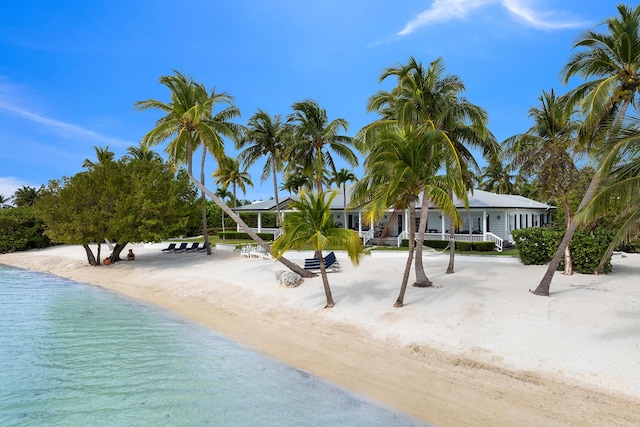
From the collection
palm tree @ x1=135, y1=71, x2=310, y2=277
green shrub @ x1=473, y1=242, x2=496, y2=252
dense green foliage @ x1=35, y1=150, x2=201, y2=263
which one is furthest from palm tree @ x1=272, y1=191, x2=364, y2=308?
green shrub @ x1=473, y1=242, x2=496, y2=252

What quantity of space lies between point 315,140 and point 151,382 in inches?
807

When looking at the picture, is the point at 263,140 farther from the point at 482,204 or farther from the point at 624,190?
the point at 624,190

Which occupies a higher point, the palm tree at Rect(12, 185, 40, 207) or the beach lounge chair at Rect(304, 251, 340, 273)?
the palm tree at Rect(12, 185, 40, 207)

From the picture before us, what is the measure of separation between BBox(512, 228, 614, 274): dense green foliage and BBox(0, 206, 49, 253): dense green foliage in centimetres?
4154

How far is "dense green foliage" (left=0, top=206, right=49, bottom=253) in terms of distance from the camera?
38.6 m

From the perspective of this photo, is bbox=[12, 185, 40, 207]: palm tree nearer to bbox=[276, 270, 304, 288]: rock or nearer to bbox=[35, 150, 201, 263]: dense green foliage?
bbox=[35, 150, 201, 263]: dense green foliage

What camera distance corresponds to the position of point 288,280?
16.8m

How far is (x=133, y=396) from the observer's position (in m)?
8.45

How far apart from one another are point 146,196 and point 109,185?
92.8 inches

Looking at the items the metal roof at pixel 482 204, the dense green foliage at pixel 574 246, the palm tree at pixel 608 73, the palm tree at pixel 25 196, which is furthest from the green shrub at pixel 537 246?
the palm tree at pixel 25 196

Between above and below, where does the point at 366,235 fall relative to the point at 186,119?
below

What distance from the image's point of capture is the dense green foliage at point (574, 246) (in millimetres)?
17000

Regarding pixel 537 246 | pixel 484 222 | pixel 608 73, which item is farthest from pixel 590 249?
pixel 484 222

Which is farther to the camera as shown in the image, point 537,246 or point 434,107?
point 537,246
